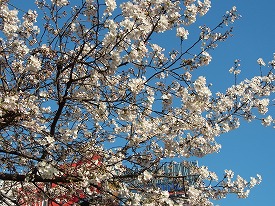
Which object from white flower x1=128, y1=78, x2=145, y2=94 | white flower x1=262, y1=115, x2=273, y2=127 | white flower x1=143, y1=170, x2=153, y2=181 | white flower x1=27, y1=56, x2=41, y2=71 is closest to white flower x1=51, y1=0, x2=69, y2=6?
white flower x1=27, y1=56, x2=41, y2=71

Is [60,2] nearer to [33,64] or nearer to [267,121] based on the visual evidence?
[33,64]

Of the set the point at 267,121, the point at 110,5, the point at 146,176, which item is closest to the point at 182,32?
the point at 110,5

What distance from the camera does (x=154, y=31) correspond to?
643 cm

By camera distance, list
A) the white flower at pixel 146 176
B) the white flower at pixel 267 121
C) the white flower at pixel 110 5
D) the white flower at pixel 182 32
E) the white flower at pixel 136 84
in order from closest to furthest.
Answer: the white flower at pixel 136 84, the white flower at pixel 110 5, the white flower at pixel 146 176, the white flower at pixel 182 32, the white flower at pixel 267 121

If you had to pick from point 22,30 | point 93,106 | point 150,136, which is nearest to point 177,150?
point 150,136

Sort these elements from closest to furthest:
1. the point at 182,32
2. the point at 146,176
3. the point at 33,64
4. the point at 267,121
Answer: the point at 33,64
the point at 146,176
the point at 182,32
the point at 267,121

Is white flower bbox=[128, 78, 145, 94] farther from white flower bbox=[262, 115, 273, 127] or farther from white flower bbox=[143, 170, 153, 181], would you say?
white flower bbox=[262, 115, 273, 127]

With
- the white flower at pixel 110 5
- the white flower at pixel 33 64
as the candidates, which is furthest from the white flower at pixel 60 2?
the white flower at pixel 33 64

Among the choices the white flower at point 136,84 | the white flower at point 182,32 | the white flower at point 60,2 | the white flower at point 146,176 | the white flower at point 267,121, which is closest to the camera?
the white flower at point 136,84

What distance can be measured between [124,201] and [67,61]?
96.6 inches

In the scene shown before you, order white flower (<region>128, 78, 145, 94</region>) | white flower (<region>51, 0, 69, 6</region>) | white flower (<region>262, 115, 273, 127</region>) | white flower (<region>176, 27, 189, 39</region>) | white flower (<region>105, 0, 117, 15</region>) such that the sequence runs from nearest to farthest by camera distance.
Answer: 1. white flower (<region>128, 78, 145, 94</region>)
2. white flower (<region>105, 0, 117, 15</region>)
3. white flower (<region>176, 27, 189, 39</region>)
4. white flower (<region>51, 0, 69, 6</region>)
5. white flower (<region>262, 115, 273, 127</region>)

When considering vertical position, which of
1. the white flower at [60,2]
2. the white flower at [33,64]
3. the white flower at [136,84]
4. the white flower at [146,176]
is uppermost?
the white flower at [60,2]

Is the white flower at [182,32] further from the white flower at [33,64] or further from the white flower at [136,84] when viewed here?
the white flower at [33,64]

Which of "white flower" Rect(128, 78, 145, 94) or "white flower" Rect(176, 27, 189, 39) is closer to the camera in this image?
"white flower" Rect(128, 78, 145, 94)
